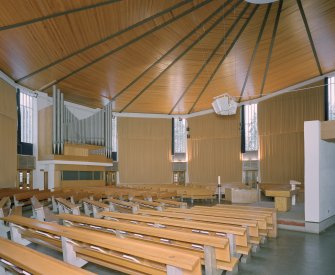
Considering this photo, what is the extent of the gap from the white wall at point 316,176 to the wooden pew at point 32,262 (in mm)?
5878

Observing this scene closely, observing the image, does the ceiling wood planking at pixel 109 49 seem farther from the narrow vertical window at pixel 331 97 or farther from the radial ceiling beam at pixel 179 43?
the narrow vertical window at pixel 331 97

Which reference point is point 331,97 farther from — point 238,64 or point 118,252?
point 118,252

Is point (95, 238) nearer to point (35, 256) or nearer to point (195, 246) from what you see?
point (35, 256)

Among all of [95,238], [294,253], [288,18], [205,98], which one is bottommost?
[294,253]

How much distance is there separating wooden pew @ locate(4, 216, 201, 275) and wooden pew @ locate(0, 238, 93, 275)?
1.48ft

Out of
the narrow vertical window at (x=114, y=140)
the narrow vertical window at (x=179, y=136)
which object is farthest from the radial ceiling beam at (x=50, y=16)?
the narrow vertical window at (x=179, y=136)

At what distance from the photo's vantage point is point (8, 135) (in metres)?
10.1

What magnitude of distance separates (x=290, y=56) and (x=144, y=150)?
30.3ft

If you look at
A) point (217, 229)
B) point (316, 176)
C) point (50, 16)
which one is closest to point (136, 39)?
point (50, 16)

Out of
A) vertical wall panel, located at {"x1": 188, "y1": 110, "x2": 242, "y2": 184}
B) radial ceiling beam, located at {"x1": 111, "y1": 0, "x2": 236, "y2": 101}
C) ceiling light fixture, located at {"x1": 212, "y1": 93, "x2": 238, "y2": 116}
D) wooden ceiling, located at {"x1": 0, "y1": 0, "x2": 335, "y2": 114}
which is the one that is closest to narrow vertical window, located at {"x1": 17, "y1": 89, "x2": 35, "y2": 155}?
wooden ceiling, located at {"x1": 0, "y1": 0, "x2": 335, "y2": 114}

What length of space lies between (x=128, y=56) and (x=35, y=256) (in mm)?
8573

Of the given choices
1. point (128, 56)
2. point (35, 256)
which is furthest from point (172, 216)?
point (128, 56)

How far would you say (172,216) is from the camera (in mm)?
4496

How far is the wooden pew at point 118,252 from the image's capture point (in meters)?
2.00
